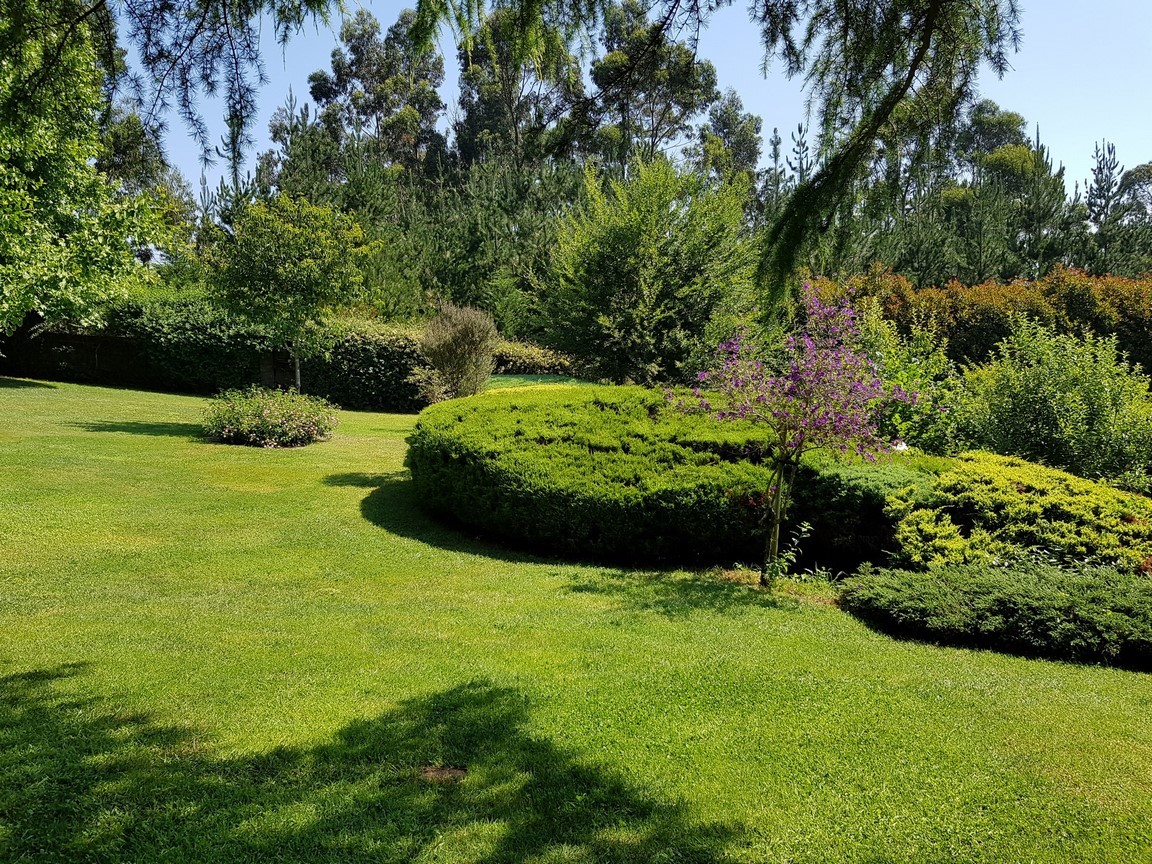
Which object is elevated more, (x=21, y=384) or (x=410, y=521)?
(x=21, y=384)

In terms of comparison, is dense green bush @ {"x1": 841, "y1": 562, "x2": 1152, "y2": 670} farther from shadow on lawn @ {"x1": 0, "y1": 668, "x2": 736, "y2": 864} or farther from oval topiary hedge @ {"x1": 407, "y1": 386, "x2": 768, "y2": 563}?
shadow on lawn @ {"x1": 0, "y1": 668, "x2": 736, "y2": 864}

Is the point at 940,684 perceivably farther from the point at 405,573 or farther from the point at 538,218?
the point at 538,218

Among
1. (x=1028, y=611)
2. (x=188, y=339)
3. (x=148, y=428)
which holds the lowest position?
(x=1028, y=611)

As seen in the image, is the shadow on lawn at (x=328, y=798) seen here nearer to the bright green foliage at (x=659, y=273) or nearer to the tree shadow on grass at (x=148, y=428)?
the bright green foliage at (x=659, y=273)

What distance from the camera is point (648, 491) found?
7289 millimetres

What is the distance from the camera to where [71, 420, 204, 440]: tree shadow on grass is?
512 inches

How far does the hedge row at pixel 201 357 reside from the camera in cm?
2056

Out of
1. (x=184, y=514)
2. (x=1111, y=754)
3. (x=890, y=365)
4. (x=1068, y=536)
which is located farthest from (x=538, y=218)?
(x=1111, y=754)

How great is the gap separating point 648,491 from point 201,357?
1805 centimetres

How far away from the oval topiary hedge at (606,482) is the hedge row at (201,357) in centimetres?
1215

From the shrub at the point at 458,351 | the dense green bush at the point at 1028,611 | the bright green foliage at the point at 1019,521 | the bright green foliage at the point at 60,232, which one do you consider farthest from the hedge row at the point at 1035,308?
the bright green foliage at the point at 60,232

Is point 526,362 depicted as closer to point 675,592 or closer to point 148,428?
point 148,428

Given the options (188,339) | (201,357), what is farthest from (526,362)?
(188,339)

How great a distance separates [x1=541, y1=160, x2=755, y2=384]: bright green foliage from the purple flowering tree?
5.98 metres
